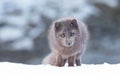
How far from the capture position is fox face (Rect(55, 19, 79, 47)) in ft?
19.5

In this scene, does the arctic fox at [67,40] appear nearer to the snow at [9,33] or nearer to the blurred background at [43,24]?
the blurred background at [43,24]

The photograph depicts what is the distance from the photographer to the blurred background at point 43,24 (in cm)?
1320

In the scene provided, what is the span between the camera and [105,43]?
14.0 metres

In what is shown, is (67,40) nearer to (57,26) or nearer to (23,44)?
(57,26)

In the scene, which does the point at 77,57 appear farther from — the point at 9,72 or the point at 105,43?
the point at 105,43

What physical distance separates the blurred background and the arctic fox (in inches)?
243

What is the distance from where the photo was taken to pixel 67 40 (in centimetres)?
592

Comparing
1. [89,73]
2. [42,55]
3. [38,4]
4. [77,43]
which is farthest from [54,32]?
[38,4]

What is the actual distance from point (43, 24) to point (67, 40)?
830 centimetres

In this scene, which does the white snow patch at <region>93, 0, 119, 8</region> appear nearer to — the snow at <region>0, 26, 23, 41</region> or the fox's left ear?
the snow at <region>0, 26, 23, 41</region>

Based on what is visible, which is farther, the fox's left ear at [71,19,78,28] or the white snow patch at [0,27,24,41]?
the white snow patch at [0,27,24,41]

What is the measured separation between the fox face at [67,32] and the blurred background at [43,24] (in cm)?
646

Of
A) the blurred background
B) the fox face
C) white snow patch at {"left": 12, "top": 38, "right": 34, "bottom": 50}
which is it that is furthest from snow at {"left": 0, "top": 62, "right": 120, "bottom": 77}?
white snow patch at {"left": 12, "top": 38, "right": 34, "bottom": 50}

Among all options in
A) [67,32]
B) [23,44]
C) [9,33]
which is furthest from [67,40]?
[9,33]
